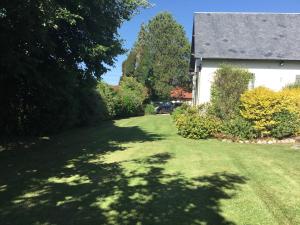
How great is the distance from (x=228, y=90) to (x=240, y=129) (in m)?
2.53

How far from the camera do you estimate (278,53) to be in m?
26.8

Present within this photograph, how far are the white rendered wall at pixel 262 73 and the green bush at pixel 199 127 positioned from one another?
5.58 m

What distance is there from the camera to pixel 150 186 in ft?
32.8

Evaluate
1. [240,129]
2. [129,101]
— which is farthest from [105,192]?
[129,101]

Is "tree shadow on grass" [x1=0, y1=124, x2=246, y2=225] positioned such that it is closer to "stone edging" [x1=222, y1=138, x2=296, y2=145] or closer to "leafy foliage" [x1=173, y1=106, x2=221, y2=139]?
"leafy foliage" [x1=173, y1=106, x2=221, y2=139]

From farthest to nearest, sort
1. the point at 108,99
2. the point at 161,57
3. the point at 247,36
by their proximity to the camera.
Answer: the point at 161,57 < the point at 108,99 < the point at 247,36

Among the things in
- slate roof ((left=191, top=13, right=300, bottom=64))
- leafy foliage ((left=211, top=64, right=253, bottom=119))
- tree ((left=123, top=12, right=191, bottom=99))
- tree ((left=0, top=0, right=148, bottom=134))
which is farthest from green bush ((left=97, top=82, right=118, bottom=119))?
tree ((left=123, top=12, right=191, bottom=99))

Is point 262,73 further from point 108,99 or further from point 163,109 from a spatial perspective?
point 163,109

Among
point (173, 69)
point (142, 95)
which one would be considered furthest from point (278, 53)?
point (173, 69)

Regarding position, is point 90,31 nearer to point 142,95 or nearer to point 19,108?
point 19,108

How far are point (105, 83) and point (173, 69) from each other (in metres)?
41.8

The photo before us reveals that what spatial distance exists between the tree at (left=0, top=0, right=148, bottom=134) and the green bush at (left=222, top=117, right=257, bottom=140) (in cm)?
606

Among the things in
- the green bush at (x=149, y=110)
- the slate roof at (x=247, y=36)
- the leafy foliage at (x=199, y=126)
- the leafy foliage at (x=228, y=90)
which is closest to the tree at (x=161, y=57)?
the green bush at (x=149, y=110)

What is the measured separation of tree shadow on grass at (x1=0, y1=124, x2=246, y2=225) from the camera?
7723mm
